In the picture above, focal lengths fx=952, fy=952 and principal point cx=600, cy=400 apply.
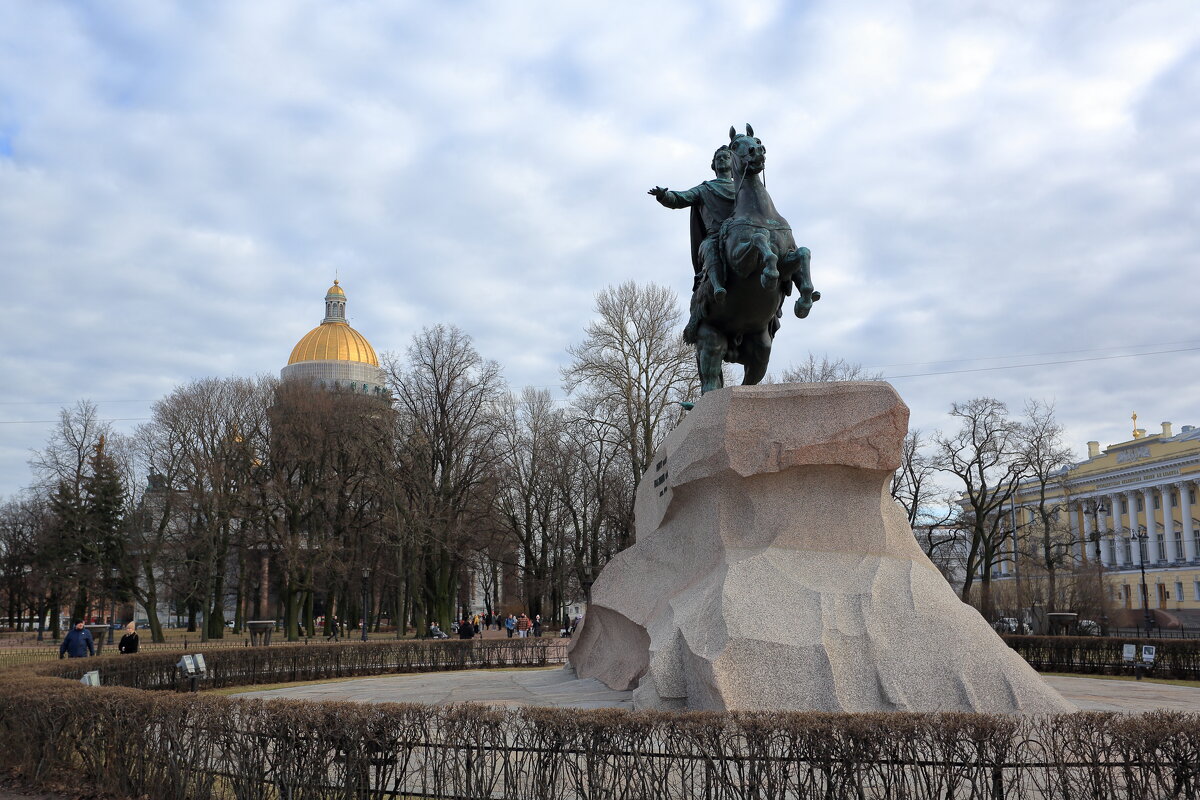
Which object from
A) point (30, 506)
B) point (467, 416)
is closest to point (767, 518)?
point (467, 416)

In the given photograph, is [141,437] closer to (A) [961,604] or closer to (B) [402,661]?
(B) [402,661]

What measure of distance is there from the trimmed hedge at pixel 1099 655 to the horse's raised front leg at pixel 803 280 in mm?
14129

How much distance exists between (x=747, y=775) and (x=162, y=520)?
129 feet

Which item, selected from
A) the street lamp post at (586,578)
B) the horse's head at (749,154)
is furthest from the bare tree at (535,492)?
the horse's head at (749,154)

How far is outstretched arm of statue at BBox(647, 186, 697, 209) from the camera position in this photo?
38.3ft

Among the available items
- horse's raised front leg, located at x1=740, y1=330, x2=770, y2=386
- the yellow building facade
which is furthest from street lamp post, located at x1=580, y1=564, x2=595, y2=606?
the yellow building facade

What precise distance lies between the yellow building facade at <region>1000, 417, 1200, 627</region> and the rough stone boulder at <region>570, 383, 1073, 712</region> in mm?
56017

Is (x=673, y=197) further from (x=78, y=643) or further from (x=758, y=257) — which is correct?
(x=78, y=643)

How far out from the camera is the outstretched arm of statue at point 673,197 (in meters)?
11.7

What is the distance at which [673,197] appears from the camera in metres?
11.7

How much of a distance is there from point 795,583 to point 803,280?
125 inches

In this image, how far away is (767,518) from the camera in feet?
31.2

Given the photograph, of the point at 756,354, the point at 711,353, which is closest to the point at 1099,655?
the point at 756,354

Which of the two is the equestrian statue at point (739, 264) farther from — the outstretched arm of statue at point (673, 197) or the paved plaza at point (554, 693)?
the paved plaza at point (554, 693)
